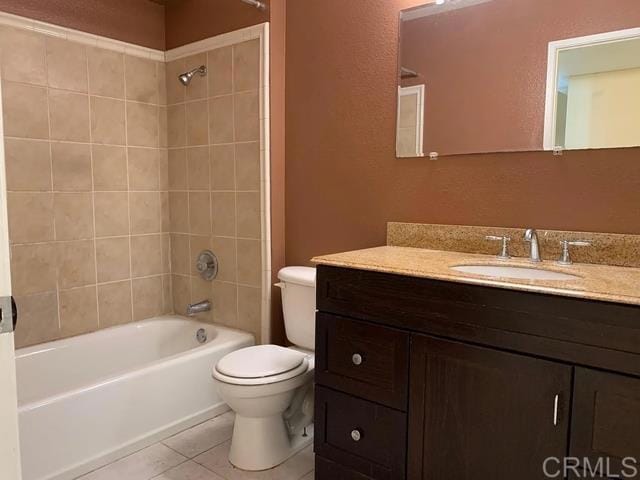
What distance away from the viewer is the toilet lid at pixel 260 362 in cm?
192

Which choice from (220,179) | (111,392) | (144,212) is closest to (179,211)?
(144,212)

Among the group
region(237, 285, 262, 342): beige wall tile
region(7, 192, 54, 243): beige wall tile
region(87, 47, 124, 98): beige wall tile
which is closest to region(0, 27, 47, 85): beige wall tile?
region(87, 47, 124, 98): beige wall tile

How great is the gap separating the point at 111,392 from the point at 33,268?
83 cm

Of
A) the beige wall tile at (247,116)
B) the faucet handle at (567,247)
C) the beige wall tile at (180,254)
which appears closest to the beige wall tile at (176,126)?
the beige wall tile at (247,116)

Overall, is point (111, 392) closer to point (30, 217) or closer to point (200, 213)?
point (30, 217)

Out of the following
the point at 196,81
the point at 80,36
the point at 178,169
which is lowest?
the point at 178,169

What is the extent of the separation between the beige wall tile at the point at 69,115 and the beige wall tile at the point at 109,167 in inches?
4.2

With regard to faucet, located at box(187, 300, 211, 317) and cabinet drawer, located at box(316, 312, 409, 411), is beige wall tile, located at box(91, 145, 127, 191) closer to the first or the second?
faucet, located at box(187, 300, 211, 317)

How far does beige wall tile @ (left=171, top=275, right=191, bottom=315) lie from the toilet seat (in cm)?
94

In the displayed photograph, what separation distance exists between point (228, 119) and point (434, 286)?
1641 millimetres

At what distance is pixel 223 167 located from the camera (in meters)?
2.66

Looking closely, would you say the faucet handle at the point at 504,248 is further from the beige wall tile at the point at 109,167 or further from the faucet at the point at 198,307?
the beige wall tile at the point at 109,167

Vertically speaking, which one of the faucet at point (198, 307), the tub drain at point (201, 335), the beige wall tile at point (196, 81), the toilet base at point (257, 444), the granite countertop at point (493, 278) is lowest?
the toilet base at point (257, 444)

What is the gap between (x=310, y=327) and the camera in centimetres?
223
